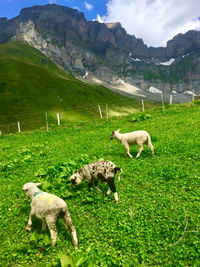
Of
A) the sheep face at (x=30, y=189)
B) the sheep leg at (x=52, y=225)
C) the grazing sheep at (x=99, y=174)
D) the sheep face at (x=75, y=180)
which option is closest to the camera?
the sheep leg at (x=52, y=225)

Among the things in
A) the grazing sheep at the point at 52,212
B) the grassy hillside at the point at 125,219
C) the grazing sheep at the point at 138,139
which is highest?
the grazing sheep at the point at 138,139

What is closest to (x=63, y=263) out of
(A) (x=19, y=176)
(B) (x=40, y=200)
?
(B) (x=40, y=200)

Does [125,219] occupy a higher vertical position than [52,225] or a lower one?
lower

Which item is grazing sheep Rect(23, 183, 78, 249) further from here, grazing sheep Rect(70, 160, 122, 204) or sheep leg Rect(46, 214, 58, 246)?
grazing sheep Rect(70, 160, 122, 204)

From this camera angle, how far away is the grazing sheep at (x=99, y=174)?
762 cm

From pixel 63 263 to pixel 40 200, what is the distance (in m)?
2.02

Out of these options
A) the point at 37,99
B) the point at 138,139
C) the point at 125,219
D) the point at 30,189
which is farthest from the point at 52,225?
the point at 37,99

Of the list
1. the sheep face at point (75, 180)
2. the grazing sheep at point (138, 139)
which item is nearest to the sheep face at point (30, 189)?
the sheep face at point (75, 180)

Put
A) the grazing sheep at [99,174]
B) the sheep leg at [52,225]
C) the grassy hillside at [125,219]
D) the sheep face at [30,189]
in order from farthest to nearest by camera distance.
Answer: the grazing sheep at [99,174] → the sheep face at [30,189] → the sheep leg at [52,225] → the grassy hillside at [125,219]

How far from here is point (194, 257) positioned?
201 inches

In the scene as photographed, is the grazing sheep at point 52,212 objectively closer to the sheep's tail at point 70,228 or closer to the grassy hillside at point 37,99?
the sheep's tail at point 70,228

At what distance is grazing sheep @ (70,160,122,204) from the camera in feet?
25.0

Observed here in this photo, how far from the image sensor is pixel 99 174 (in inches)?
308

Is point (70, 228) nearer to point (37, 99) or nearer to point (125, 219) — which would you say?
point (125, 219)
